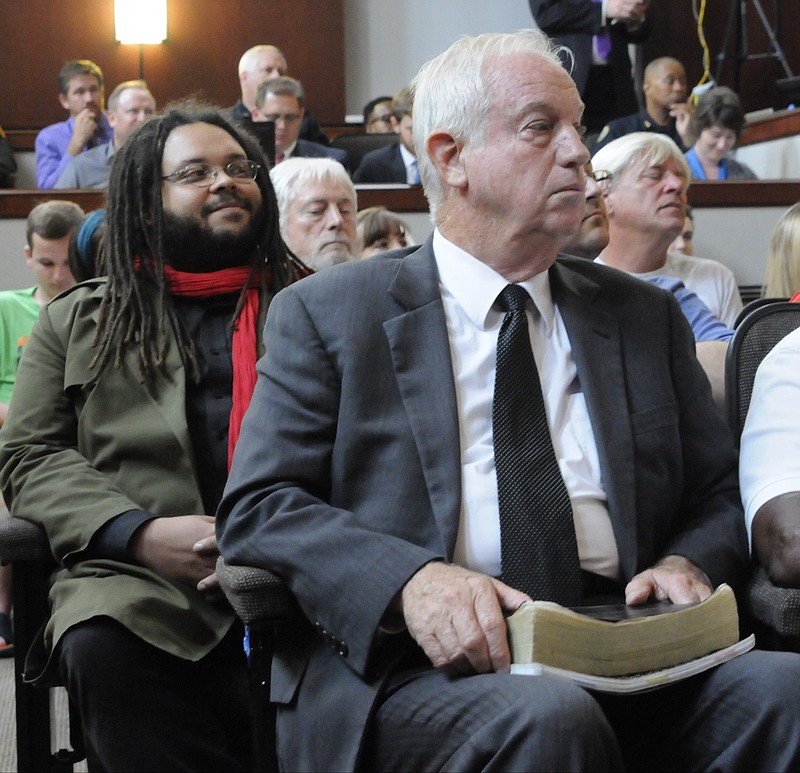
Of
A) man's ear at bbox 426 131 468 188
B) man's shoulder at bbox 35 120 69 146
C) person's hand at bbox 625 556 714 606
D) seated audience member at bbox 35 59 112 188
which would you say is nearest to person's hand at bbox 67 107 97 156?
seated audience member at bbox 35 59 112 188

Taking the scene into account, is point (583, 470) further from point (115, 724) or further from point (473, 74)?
point (115, 724)

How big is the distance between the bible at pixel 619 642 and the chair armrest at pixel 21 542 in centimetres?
80

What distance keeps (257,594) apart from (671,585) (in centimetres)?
49

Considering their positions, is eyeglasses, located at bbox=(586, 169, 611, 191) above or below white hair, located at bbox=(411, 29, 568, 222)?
below

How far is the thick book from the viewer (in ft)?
4.00

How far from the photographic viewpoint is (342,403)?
1.47m

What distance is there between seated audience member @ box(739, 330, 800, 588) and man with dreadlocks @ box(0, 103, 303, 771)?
743 millimetres

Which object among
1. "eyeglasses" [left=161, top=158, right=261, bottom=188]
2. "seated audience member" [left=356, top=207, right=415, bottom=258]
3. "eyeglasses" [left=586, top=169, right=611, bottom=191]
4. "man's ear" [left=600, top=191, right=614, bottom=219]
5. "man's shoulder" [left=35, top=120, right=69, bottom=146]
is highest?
"eyeglasses" [left=161, top=158, right=261, bottom=188]

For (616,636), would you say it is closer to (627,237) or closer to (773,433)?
(773,433)

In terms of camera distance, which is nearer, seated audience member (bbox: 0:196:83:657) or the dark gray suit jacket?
the dark gray suit jacket

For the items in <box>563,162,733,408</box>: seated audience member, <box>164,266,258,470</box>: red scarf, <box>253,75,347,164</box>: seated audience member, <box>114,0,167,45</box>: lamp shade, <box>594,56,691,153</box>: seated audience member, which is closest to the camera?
<box>164,266,258,470</box>: red scarf

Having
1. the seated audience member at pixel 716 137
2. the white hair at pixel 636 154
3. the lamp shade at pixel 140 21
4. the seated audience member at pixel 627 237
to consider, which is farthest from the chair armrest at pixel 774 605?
the lamp shade at pixel 140 21

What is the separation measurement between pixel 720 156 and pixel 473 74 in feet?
13.4

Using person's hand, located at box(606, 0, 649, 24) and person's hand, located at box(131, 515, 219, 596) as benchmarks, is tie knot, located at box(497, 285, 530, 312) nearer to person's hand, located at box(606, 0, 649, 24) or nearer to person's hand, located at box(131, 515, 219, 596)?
person's hand, located at box(131, 515, 219, 596)
